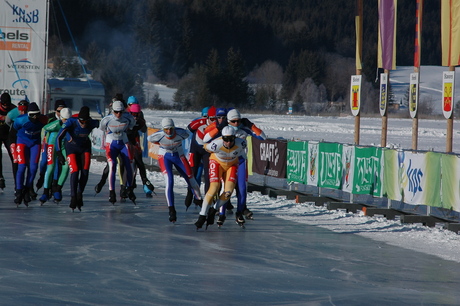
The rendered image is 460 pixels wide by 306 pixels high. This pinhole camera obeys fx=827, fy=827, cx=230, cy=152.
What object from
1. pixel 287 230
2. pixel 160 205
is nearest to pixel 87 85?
pixel 160 205

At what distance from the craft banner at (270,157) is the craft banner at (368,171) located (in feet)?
9.10

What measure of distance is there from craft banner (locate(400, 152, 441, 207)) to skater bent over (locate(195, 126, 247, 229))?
2689 mm

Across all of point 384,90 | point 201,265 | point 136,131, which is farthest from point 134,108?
point 201,265

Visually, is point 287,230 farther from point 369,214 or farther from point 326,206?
point 326,206

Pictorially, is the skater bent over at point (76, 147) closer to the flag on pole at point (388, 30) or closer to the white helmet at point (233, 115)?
the white helmet at point (233, 115)

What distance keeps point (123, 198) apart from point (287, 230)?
421 centimetres

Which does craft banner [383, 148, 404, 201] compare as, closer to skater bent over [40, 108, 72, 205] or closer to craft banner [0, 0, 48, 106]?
skater bent over [40, 108, 72, 205]

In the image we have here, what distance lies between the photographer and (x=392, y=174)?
1260 centimetres

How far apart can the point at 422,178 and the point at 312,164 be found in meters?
3.55

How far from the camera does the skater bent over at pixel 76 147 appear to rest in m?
12.5

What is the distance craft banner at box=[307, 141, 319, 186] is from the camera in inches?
589

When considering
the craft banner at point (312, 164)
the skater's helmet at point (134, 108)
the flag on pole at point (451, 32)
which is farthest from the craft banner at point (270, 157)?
the flag on pole at point (451, 32)

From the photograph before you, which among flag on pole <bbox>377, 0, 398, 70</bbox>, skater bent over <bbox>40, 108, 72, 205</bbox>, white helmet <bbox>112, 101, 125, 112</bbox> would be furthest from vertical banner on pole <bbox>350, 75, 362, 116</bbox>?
skater bent over <bbox>40, 108, 72, 205</bbox>

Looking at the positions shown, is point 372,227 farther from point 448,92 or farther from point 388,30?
point 388,30
